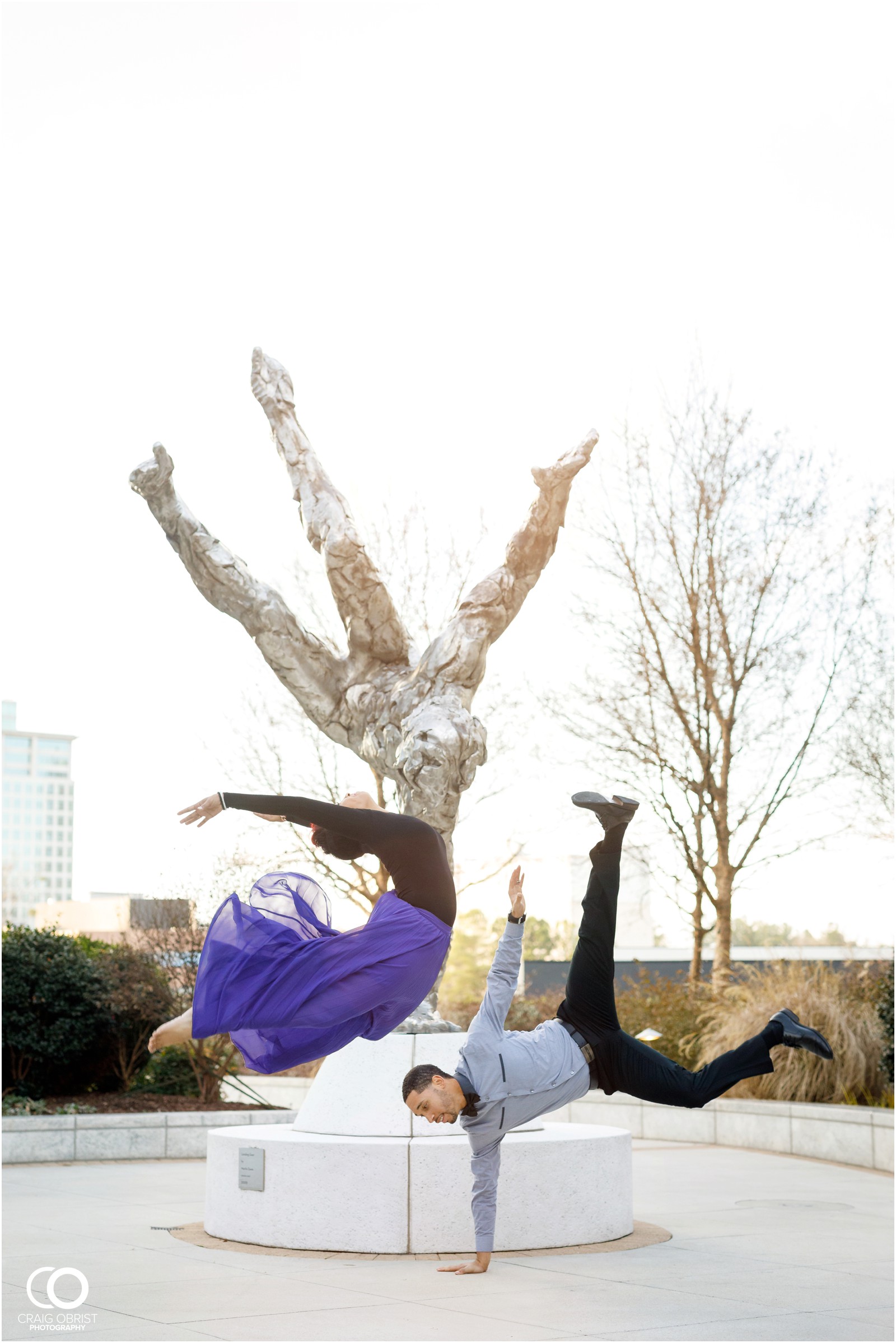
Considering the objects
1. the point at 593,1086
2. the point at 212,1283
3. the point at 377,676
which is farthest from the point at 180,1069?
the point at 593,1086

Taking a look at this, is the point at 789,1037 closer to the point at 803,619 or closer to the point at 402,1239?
the point at 402,1239

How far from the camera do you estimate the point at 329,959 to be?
5484 millimetres

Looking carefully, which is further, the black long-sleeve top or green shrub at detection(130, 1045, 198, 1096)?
green shrub at detection(130, 1045, 198, 1096)

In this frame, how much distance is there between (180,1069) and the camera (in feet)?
49.1

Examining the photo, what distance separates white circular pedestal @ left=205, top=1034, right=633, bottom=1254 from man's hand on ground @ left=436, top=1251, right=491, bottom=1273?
0.66m

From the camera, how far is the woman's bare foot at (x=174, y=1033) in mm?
4973

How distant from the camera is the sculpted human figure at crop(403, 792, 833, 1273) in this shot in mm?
5766

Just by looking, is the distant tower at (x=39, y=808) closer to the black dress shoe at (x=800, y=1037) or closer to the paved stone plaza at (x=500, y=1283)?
the paved stone plaza at (x=500, y=1283)

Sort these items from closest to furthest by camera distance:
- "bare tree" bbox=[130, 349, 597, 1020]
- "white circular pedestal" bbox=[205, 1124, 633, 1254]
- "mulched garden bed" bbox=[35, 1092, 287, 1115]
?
1. "white circular pedestal" bbox=[205, 1124, 633, 1254]
2. "bare tree" bbox=[130, 349, 597, 1020]
3. "mulched garden bed" bbox=[35, 1092, 287, 1115]

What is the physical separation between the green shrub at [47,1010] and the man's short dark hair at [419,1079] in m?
9.31

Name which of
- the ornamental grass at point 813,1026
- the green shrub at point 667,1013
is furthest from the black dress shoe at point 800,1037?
the green shrub at point 667,1013

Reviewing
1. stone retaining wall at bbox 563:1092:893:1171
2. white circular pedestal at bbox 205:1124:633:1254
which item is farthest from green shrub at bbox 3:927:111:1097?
white circular pedestal at bbox 205:1124:633:1254

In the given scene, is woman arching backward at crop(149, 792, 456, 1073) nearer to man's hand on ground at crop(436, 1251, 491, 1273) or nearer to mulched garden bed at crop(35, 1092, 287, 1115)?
man's hand on ground at crop(436, 1251, 491, 1273)

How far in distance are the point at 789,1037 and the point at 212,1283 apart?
331 centimetres
